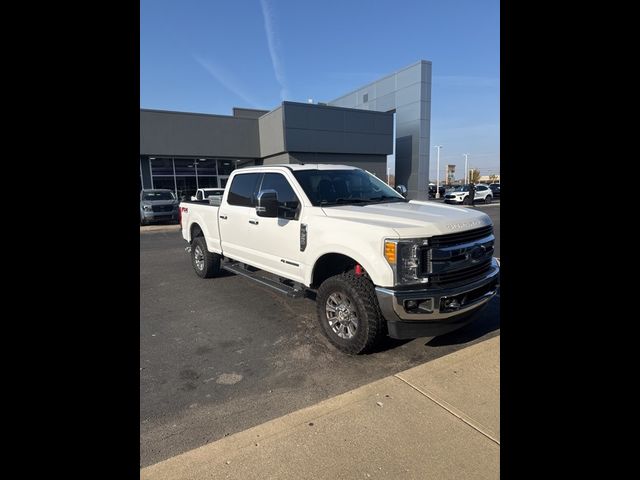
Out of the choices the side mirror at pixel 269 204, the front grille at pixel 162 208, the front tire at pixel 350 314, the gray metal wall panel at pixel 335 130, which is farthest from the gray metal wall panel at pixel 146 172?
the front tire at pixel 350 314

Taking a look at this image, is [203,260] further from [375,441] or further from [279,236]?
[375,441]

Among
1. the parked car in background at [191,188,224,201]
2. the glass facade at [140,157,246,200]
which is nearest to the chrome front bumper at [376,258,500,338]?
the parked car in background at [191,188,224,201]

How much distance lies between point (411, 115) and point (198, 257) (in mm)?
24698

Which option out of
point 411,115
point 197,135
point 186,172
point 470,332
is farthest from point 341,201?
point 411,115

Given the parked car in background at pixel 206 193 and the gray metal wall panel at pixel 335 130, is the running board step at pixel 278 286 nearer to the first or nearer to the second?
the parked car in background at pixel 206 193

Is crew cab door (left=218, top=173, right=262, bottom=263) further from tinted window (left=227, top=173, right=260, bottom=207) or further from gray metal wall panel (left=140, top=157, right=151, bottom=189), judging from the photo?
gray metal wall panel (left=140, top=157, right=151, bottom=189)

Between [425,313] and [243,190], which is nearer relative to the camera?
[425,313]

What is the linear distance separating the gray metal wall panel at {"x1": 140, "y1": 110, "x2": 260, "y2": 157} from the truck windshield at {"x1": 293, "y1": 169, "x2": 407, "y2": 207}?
769 inches

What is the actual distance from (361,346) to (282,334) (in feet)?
3.80

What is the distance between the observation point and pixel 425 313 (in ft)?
11.3

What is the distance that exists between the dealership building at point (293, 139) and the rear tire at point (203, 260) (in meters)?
15.5
